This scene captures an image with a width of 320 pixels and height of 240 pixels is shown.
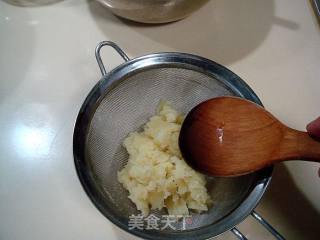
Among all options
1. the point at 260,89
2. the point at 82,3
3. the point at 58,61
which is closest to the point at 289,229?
the point at 260,89

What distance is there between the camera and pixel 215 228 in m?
0.72

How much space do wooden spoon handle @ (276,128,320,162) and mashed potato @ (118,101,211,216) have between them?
21 cm

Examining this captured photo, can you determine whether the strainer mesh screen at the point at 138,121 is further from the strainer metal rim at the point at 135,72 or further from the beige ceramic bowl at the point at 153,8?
the beige ceramic bowl at the point at 153,8

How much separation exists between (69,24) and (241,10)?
0.56 meters

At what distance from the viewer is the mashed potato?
803 mm

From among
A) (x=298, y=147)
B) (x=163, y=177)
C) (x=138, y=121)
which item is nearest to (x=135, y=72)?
(x=138, y=121)

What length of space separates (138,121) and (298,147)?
1.42 feet

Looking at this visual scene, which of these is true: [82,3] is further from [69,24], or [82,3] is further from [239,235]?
[239,235]

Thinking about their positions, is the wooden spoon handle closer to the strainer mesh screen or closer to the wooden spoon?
the wooden spoon

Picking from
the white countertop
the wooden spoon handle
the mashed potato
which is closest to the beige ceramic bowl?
the white countertop

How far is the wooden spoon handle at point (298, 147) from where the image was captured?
0.69 metres

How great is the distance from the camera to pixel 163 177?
808mm

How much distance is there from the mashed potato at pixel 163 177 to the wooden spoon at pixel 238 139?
0.23 feet

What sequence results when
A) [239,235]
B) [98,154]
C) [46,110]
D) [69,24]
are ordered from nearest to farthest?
[239,235] < [98,154] < [46,110] < [69,24]
